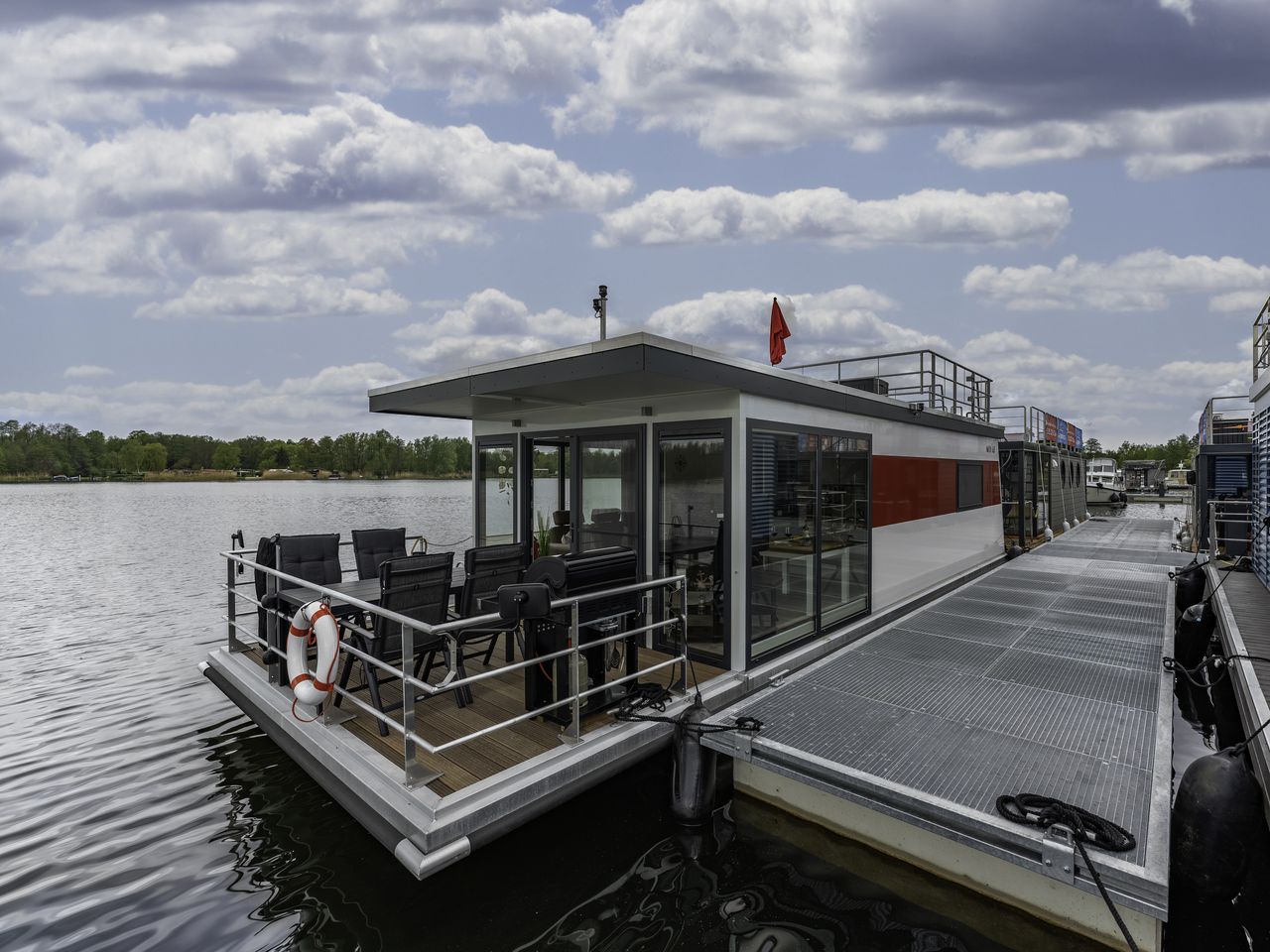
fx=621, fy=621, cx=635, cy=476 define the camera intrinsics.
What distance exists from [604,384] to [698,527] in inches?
59.5

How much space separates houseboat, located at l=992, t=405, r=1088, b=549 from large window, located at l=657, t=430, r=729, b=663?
31.7ft

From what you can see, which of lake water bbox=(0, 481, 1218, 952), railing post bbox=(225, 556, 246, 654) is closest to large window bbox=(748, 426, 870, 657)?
lake water bbox=(0, 481, 1218, 952)

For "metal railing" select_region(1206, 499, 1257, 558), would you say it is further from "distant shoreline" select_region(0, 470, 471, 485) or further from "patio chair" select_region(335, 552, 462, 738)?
"distant shoreline" select_region(0, 470, 471, 485)

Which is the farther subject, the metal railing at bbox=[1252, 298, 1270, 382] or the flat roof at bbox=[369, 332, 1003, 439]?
the metal railing at bbox=[1252, 298, 1270, 382]

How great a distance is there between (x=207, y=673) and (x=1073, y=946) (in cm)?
654

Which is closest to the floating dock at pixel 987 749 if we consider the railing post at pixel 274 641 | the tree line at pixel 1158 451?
the railing post at pixel 274 641

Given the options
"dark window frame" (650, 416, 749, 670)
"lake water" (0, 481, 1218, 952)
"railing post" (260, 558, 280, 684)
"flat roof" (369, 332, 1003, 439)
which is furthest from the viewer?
"dark window frame" (650, 416, 749, 670)

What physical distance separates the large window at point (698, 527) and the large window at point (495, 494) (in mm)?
2309

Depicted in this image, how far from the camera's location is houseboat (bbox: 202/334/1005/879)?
139 inches

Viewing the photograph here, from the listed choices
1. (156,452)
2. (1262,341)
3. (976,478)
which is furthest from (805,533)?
(156,452)

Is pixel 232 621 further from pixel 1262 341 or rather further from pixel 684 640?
pixel 1262 341

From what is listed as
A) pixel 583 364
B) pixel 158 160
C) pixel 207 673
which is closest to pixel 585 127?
pixel 583 364

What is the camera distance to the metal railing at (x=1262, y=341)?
9.08 m

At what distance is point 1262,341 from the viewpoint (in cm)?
937
